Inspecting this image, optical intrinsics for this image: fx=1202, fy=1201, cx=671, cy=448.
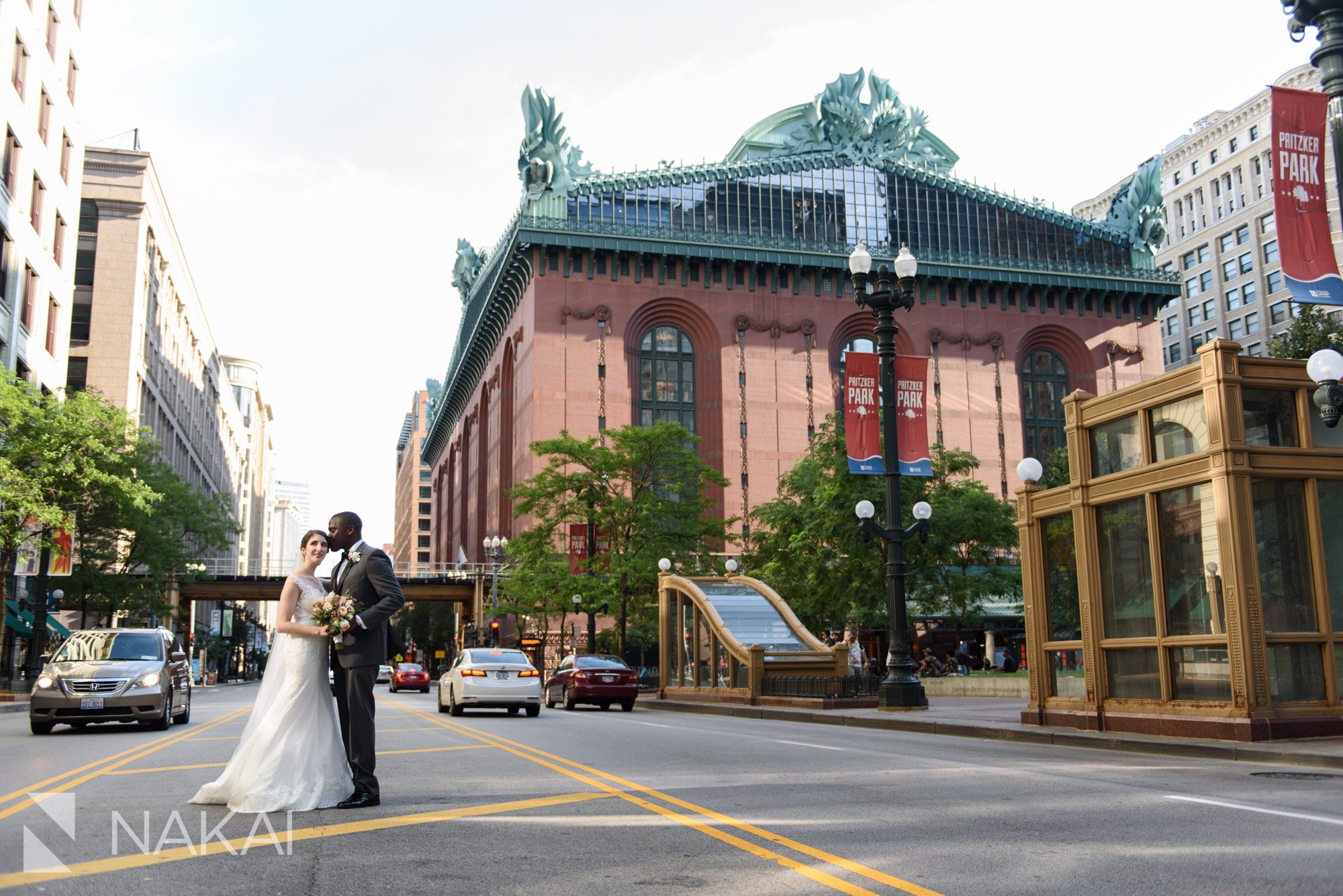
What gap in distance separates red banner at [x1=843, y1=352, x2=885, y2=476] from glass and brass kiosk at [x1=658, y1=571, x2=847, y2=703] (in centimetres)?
864

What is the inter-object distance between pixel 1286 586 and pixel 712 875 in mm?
11116

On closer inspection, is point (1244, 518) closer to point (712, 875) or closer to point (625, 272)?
point (712, 875)

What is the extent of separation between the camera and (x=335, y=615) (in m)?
8.16

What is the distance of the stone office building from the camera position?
7194 cm

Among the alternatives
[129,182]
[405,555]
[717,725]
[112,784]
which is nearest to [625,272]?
[129,182]

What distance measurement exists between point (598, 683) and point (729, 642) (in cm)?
371

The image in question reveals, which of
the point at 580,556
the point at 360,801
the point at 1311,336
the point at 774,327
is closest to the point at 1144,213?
the point at 774,327

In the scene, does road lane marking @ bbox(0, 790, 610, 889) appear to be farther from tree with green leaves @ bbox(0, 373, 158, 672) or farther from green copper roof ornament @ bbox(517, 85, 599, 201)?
green copper roof ornament @ bbox(517, 85, 599, 201)

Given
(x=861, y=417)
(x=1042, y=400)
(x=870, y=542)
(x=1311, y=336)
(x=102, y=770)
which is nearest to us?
(x=102, y=770)

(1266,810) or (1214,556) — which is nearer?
(1266,810)

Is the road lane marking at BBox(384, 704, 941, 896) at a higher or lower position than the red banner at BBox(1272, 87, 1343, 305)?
lower

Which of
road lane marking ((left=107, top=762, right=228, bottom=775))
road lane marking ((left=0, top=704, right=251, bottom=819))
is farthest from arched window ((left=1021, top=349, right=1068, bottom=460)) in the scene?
road lane marking ((left=107, top=762, right=228, bottom=775))

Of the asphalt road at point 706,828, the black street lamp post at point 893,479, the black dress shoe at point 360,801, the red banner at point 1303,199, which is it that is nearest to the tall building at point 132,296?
the black street lamp post at point 893,479

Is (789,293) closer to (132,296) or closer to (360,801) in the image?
(132,296)
